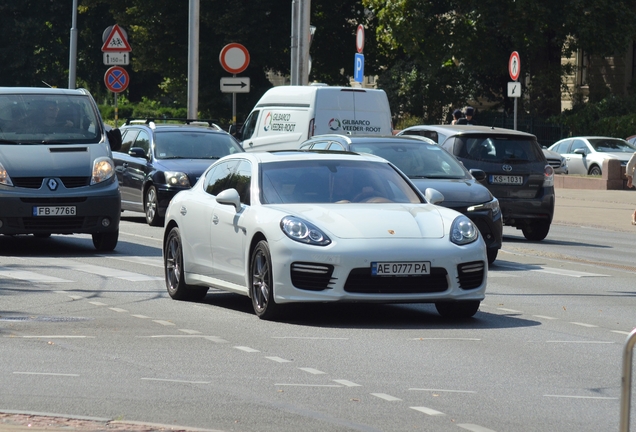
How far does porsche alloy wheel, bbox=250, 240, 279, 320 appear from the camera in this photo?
10742 mm

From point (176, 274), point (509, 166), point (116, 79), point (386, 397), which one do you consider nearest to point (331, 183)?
point (176, 274)

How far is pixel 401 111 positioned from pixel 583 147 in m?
Answer: 14.5

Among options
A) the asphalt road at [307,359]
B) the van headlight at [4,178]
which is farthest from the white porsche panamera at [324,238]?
the van headlight at [4,178]

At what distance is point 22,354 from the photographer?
896cm

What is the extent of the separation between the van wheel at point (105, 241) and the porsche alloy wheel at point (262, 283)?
641 cm

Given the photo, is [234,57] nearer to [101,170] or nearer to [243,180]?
[101,170]

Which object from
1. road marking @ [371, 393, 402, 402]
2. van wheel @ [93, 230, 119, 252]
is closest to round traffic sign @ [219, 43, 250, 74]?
van wheel @ [93, 230, 119, 252]

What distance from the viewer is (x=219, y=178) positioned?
1245 cm

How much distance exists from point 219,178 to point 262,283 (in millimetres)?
1804

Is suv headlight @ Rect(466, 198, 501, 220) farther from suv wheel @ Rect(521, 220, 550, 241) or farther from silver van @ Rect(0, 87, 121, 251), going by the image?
suv wheel @ Rect(521, 220, 550, 241)

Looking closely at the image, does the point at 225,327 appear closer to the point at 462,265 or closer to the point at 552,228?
the point at 462,265

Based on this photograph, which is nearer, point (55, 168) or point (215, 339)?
point (215, 339)

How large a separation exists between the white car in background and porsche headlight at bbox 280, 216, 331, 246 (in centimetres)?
2941

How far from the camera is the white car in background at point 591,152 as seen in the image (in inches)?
1554
